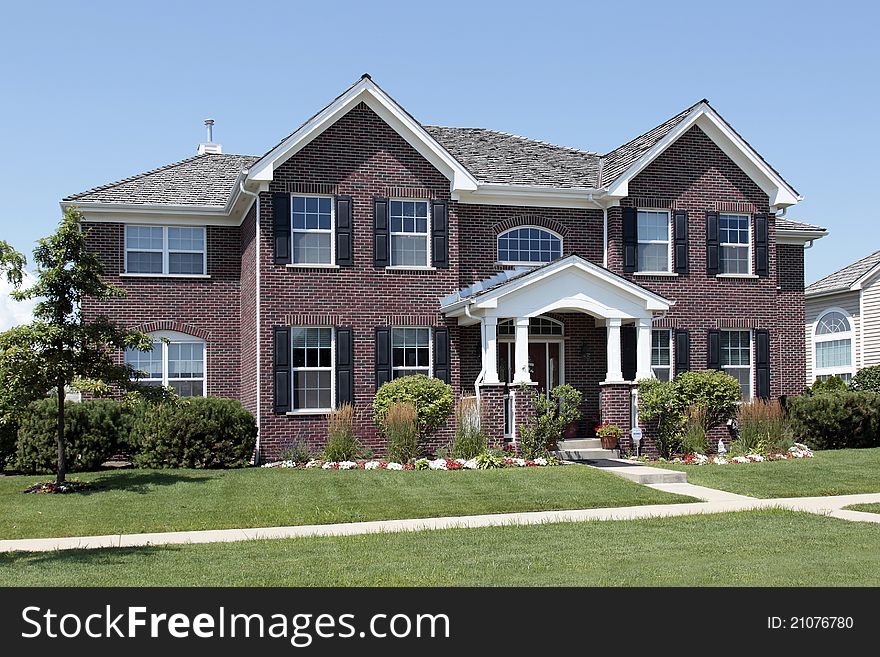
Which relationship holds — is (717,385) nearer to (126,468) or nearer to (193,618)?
(126,468)

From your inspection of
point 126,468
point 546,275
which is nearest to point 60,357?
point 126,468

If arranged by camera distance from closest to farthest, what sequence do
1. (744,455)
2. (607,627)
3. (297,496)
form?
(607,627) < (297,496) < (744,455)

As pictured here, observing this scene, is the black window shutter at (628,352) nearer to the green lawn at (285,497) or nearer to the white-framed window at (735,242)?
the white-framed window at (735,242)

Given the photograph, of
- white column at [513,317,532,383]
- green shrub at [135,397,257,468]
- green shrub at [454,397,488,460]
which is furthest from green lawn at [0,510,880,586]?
green shrub at [135,397,257,468]

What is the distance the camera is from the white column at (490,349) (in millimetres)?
20391

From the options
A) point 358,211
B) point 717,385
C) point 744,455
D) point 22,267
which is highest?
point 358,211

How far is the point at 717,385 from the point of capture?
2172 cm

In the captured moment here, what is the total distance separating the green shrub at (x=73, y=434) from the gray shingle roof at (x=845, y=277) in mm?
22991

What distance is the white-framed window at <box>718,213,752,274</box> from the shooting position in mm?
23766

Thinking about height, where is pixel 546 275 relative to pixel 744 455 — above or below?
above

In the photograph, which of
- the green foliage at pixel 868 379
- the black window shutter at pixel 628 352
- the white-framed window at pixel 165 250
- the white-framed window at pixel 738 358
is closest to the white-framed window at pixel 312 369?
the white-framed window at pixel 165 250

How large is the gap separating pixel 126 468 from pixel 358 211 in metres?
7.13

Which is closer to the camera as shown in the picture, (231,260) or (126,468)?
(126,468)

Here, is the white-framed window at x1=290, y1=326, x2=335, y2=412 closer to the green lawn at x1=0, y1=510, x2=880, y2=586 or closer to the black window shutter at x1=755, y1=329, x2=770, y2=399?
the green lawn at x1=0, y1=510, x2=880, y2=586
